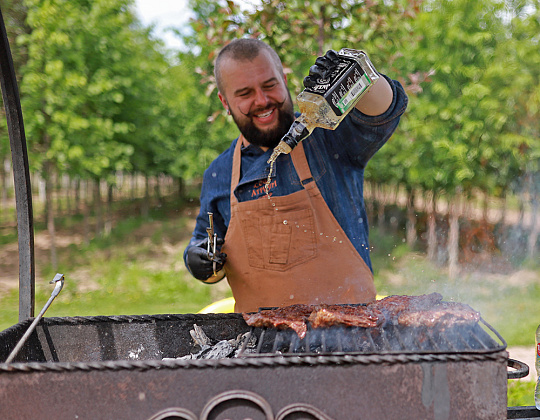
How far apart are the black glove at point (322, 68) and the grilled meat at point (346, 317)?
89 centimetres

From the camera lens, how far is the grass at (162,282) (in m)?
6.50

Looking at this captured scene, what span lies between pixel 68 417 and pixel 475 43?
22.1 ft

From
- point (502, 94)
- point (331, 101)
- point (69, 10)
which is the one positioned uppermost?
point (69, 10)

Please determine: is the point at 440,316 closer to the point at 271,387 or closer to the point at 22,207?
the point at 271,387

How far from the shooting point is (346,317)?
6.22ft

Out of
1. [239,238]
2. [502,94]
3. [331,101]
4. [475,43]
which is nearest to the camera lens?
[331,101]

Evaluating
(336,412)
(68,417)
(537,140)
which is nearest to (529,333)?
(537,140)

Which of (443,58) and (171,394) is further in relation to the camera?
(443,58)

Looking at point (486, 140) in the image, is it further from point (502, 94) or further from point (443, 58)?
point (443, 58)

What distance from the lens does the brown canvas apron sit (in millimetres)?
2482

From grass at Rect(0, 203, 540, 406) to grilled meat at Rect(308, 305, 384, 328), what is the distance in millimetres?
2655

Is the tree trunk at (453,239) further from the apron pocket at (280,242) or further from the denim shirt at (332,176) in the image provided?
the apron pocket at (280,242)

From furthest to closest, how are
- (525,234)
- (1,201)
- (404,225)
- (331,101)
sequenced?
(1,201) < (404,225) < (525,234) < (331,101)

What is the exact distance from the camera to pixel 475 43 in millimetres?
6543
